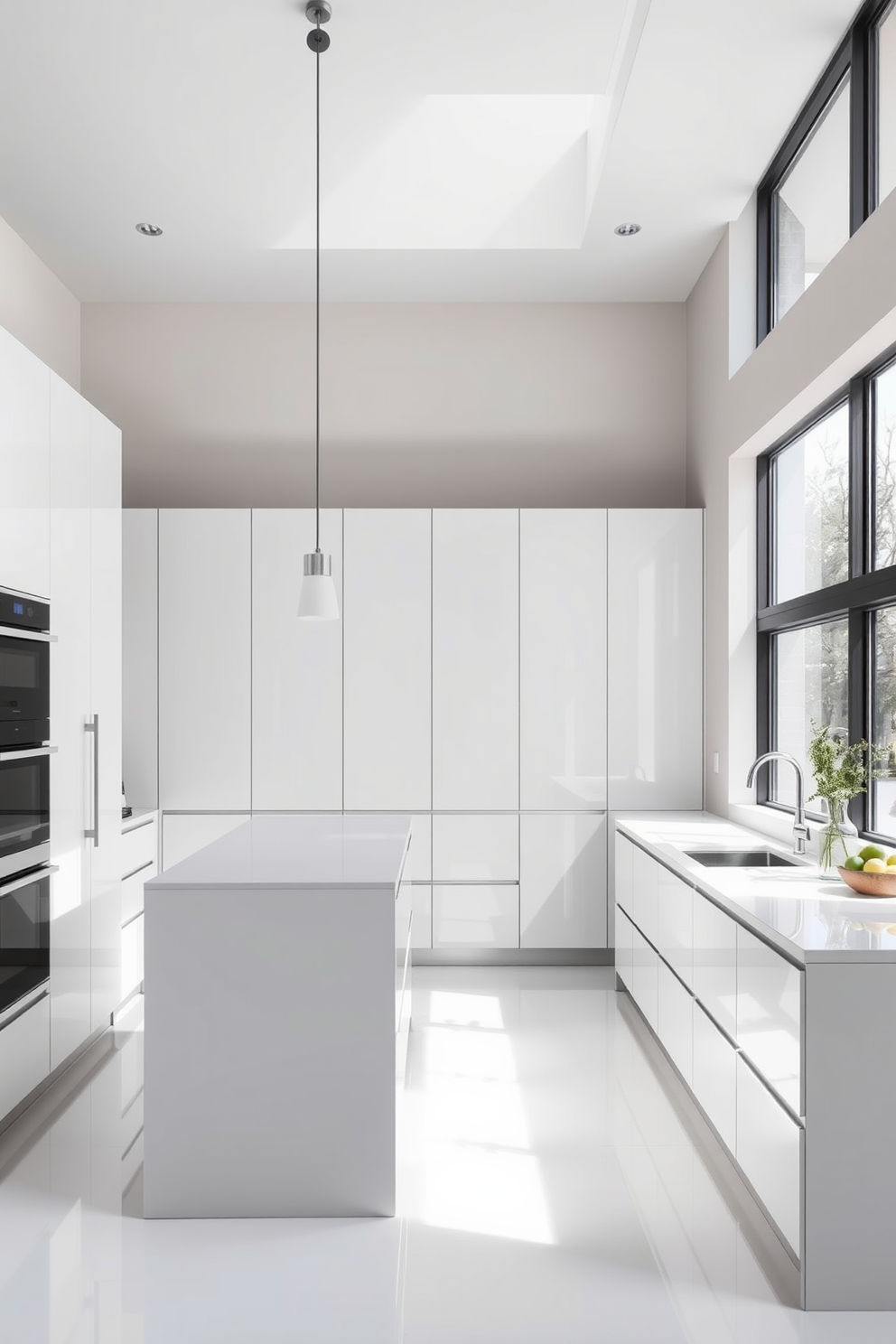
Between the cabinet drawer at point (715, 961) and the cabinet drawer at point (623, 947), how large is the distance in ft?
3.59

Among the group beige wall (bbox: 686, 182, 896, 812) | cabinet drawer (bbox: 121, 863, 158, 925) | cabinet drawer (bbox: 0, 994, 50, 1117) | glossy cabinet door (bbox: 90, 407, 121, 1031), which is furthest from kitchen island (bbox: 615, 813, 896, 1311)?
cabinet drawer (bbox: 121, 863, 158, 925)

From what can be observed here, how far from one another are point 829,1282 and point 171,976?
157cm

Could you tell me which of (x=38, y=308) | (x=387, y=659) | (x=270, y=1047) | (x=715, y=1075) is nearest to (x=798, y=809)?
(x=715, y=1075)

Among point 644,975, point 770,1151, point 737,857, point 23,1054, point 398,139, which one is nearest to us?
point 770,1151

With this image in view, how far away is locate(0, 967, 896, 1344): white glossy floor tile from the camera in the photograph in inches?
75.2

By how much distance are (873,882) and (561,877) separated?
2162 mm

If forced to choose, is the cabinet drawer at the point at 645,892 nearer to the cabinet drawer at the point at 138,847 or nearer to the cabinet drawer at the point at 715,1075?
the cabinet drawer at the point at 715,1075

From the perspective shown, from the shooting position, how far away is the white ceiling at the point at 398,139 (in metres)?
2.90

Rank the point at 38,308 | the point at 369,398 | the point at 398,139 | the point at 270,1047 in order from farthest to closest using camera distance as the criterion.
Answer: the point at 369,398
the point at 38,308
the point at 398,139
the point at 270,1047

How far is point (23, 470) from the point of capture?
9.50 ft

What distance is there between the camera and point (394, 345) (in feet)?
16.2

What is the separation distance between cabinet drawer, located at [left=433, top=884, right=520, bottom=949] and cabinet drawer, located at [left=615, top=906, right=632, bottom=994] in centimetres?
51

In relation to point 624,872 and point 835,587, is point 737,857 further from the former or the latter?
point 835,587

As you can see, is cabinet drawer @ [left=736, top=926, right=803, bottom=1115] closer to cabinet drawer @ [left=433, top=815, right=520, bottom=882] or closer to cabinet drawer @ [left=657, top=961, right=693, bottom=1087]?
cabinet drawer @ [left=657, top=961, right=693, bottom=1087]
